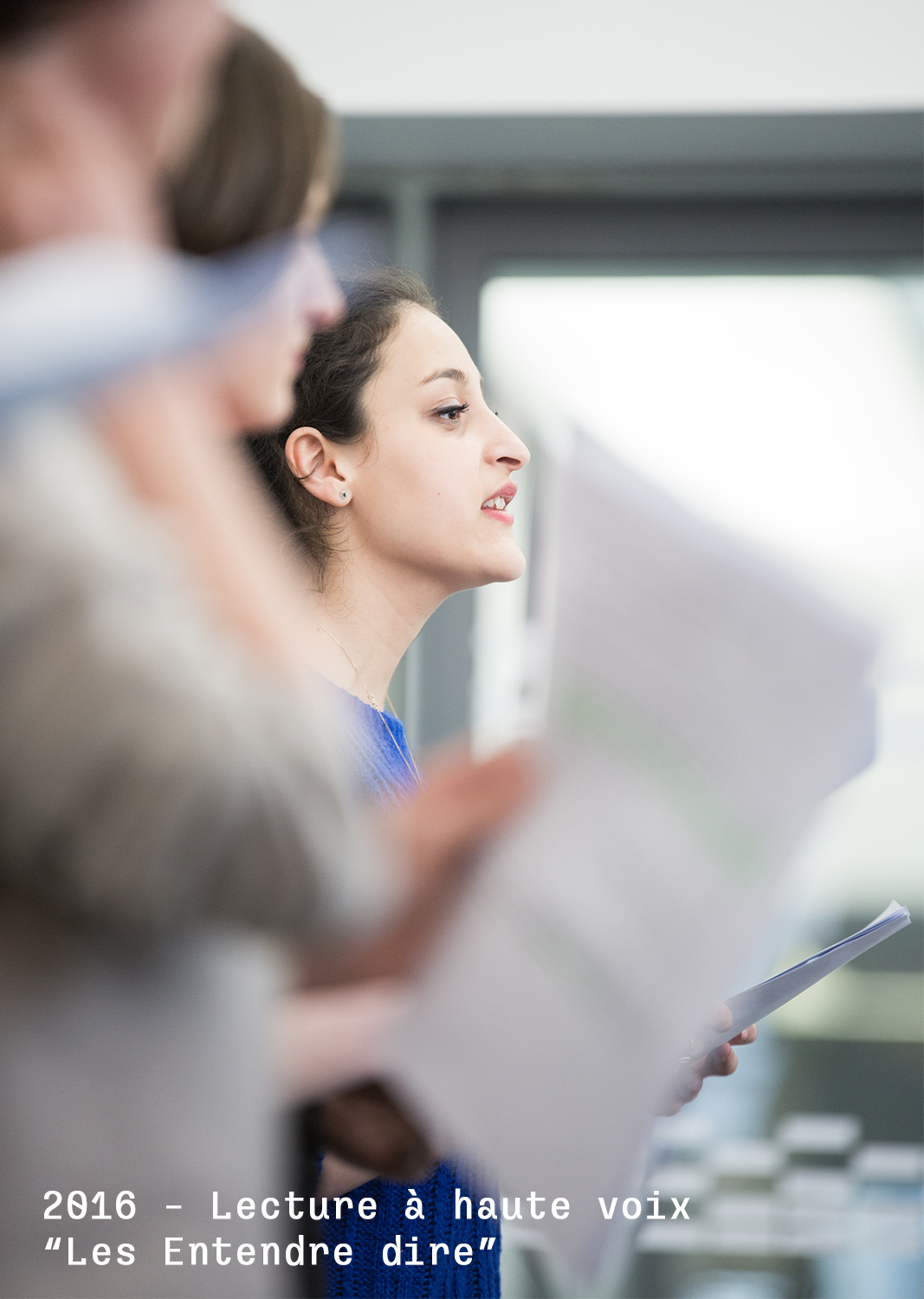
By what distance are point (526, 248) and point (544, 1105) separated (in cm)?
195

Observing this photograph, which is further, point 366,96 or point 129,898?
point 366,96

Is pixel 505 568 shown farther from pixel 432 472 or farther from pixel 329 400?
pixel 329 400

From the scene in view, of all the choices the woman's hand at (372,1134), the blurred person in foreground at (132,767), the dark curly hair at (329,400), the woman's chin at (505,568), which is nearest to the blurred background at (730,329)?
the dark curly hair at (329,400)

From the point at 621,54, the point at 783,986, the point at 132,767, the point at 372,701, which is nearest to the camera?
the point at 132,767

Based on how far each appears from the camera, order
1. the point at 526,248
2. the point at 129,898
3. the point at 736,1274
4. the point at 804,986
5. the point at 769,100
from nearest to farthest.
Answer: the point at 129,898, the point at 804,986, the point at 769,100, the point at 736,1274, the point at 526,248

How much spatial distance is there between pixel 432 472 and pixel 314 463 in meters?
0.13

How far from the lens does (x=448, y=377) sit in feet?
3.94

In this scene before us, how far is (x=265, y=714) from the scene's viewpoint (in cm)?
33

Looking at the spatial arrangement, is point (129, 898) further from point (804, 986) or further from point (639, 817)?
point (804, 986)

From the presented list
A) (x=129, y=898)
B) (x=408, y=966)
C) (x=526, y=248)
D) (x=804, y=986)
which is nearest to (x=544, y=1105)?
(x=408, y=966)

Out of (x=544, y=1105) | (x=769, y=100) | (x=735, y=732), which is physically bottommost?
(x=544, y=1105)

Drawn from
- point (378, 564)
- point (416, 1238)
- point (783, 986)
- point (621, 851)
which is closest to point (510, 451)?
point (378, 564)

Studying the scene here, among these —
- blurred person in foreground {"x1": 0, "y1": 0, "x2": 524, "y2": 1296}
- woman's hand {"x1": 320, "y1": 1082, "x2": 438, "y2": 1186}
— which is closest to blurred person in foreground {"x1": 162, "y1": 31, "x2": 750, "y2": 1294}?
woman's hand {"x1": 320, "y1": 1082, "x2": 438, "y2": 1186}

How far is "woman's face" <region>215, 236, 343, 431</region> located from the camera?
1.30 ft
